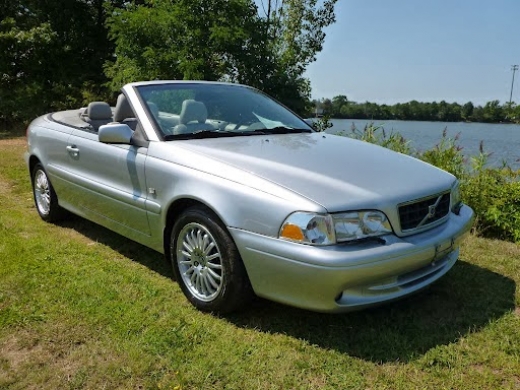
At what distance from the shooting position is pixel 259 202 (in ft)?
9.32

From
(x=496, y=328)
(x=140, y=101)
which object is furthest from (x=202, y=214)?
(x=496, y=328)

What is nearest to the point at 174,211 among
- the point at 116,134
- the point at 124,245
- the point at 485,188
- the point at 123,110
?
the point at 116,134

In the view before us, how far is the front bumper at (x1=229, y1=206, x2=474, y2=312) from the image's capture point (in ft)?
8.76

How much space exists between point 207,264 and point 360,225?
104cm

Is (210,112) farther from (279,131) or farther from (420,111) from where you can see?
(420,111)

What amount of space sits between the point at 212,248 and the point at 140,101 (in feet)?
4.63

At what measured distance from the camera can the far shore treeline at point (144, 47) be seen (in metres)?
10.5

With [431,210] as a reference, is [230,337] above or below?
below

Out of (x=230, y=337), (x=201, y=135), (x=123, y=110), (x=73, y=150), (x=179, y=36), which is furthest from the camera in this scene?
(x=179, y=36)

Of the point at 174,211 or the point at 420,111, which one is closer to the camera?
the point at 174,211

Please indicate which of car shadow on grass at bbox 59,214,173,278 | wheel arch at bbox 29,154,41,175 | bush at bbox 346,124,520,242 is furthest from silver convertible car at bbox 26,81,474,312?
bush at bbox 346,124,520,242

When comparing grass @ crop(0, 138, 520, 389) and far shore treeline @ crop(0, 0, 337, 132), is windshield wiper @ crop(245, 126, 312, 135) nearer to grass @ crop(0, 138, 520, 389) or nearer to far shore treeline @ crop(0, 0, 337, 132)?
grass @ crop(0, 138, 520, 389)

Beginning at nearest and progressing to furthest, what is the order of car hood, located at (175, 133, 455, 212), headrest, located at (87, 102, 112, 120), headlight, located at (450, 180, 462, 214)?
car hood, located at (175, 133, 455, 212)
headlight, located at (450, 180, 462, 214)
headrest, located at (87, 102, 112, 120)

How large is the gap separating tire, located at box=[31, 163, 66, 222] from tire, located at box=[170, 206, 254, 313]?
7.38 ft
